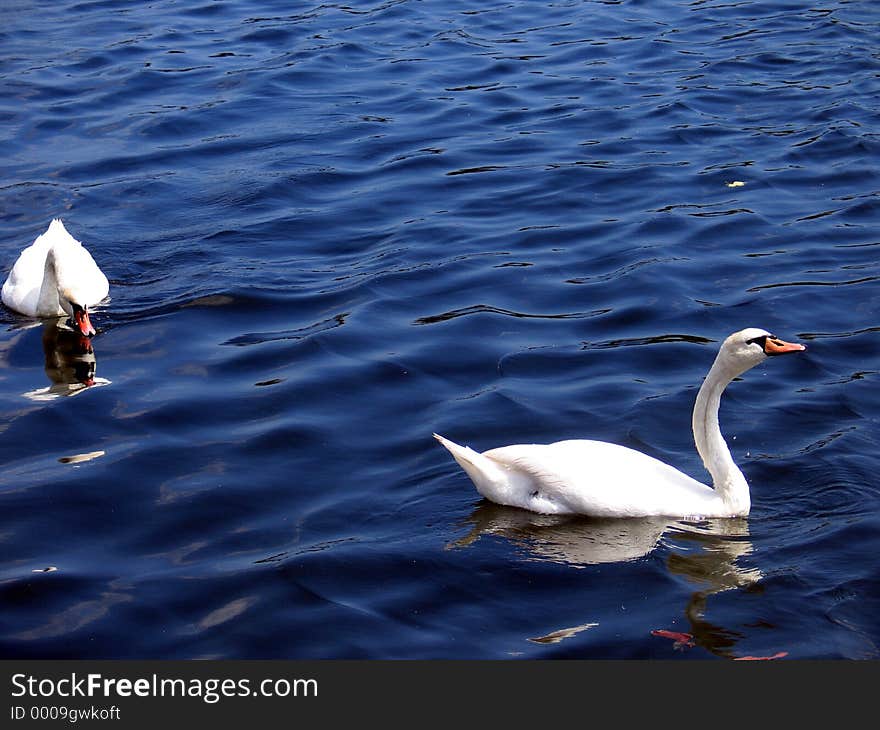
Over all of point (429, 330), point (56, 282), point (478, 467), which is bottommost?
point (429, 330)

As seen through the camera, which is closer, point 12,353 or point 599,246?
point 12,353

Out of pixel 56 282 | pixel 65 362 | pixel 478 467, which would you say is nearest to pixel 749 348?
pixel 478 467

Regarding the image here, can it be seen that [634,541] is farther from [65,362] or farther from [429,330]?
[65,362]

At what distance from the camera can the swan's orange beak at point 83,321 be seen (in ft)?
33.0

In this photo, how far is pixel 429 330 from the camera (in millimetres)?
10000

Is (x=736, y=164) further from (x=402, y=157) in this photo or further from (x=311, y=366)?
(x=311, y=366)

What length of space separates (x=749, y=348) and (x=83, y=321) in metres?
4.90

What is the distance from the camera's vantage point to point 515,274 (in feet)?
36.1

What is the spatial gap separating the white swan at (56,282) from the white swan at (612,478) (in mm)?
3861

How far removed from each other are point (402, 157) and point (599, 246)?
3.09m

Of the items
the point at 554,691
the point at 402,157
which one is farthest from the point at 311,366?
the point at 402,157

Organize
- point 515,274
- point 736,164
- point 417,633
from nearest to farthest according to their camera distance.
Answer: point 417,633
point 515,274
point 736,164

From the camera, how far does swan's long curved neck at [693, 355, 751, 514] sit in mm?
7504

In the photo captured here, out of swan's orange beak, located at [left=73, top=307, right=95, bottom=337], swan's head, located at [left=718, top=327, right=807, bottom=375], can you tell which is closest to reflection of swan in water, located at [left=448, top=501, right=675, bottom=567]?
swan's head, located at [left=718, top=327, right=807, bottom=375]
